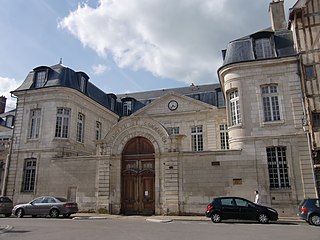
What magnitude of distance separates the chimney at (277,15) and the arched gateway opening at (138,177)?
10538mm

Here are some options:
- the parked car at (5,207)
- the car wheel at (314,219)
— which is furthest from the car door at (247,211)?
the parked car at (5,207)

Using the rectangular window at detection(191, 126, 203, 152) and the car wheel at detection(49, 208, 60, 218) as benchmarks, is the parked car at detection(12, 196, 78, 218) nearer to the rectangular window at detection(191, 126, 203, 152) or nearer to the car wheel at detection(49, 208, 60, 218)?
the car wheel at detection(49, 208, 60, 218)

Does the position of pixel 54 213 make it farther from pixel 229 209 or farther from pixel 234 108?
pixel 234 108

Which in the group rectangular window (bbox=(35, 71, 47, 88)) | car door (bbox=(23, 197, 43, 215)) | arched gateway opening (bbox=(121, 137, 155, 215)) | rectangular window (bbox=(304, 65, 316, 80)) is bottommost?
car door (bbox=(23, 197, 43, 215))

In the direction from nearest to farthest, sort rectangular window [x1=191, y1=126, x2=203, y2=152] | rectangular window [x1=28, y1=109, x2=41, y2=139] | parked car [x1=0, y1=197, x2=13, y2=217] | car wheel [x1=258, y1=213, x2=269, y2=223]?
car wheel [x1=258, y1=213, x2=269, y2=223] < parked car [x1=0, y1=197, x2=13, y2=217] < rectangular window [x1=28, y1=109, x2=41, y2=139] < rectangular window [x1=191, y1=126, x2=203, y2=152]

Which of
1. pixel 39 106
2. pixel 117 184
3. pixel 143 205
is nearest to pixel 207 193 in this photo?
pixel 143 205

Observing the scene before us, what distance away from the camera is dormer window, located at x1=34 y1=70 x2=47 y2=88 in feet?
61.6

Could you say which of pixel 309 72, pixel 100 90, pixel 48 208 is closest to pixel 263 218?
pixel 309 72

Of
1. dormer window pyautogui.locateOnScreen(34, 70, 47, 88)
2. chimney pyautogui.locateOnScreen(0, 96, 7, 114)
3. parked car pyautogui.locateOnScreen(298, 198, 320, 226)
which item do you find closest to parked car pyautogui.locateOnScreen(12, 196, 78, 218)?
dormer window pyautogui.locateOnScreen(34, 70, 47, 88)

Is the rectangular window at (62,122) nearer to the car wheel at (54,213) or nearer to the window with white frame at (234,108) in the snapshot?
the car wheel at (54,213)

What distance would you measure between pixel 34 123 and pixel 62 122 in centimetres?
194

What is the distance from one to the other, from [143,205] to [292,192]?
7.14 metres

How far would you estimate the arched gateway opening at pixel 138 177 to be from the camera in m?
14.6

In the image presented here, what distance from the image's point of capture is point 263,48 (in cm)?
1555
